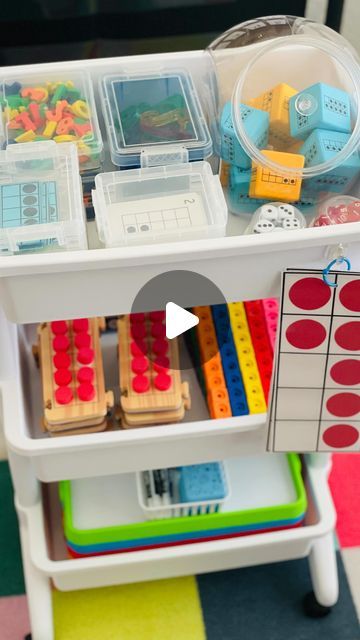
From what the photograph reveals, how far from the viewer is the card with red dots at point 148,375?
979mm

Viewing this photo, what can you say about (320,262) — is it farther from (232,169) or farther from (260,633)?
(260,633)

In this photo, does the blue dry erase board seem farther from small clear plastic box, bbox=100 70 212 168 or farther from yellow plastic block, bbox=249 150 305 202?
yellow plastic block, bbox=249 150 305 202

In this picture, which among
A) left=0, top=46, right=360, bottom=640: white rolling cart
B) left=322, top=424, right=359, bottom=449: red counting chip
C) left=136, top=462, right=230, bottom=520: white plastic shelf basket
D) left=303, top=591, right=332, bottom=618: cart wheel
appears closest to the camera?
left=0, top=46, right=360, bottom=640: white rolling cart

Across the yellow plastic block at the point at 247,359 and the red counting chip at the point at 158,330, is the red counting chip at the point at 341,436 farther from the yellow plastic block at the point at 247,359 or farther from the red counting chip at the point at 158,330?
the red counting chip at the point at 158,330

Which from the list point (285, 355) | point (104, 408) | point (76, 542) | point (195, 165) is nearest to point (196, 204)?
point (195, 165)

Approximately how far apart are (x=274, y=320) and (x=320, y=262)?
0.96 feet

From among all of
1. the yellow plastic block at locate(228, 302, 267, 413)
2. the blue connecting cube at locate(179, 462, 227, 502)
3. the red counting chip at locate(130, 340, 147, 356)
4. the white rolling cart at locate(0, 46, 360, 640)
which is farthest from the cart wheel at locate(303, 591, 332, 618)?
the red counting chip at locate(130, 340, 147, 356)

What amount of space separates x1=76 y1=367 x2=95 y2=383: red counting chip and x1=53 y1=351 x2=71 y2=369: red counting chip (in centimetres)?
2

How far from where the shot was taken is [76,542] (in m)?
1.08

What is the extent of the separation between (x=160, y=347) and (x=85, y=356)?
0.32ft

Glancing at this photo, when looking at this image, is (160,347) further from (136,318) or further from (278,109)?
(278,109)

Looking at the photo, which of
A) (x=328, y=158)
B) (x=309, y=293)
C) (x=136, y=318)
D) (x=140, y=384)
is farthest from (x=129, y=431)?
(x=328, y=158)

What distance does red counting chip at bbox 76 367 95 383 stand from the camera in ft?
3.22

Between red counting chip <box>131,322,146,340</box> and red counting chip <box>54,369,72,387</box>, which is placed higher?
red counting chip <box>131,322,146,340</box>
